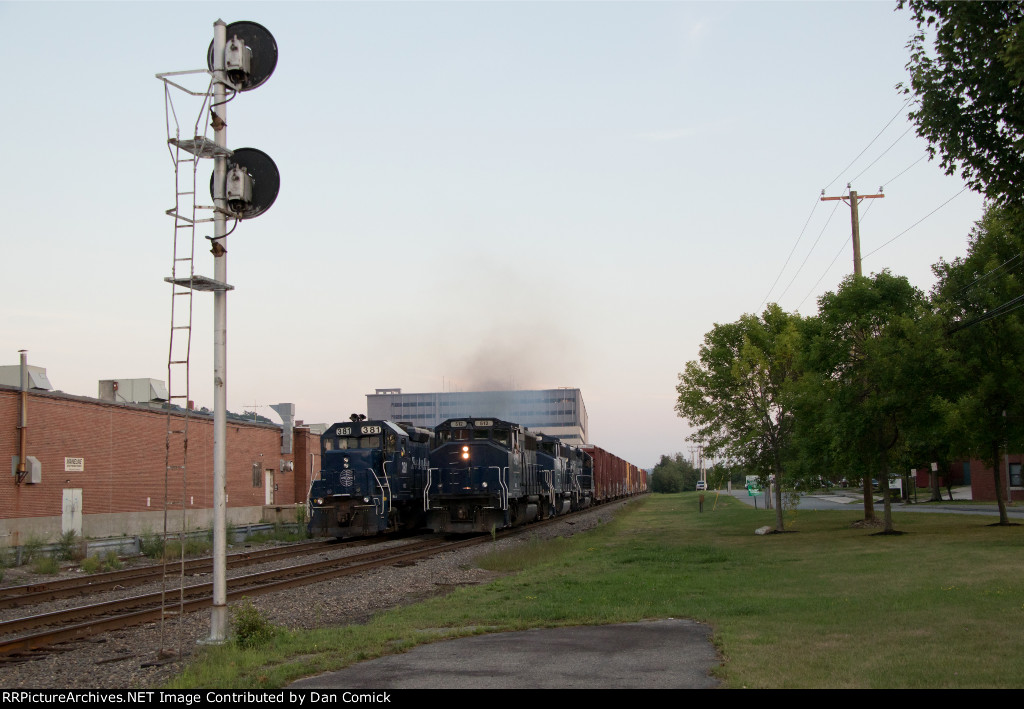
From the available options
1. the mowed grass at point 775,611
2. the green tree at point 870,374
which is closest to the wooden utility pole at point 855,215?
the green tree at point 870,374

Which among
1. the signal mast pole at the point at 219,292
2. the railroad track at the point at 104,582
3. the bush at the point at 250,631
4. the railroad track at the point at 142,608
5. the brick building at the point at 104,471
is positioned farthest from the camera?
the brick building at the point at 104,471

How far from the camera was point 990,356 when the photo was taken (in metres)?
24.6

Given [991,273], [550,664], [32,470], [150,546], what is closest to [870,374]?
[991,273]

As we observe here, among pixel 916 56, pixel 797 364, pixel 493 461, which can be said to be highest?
pixel 916 56

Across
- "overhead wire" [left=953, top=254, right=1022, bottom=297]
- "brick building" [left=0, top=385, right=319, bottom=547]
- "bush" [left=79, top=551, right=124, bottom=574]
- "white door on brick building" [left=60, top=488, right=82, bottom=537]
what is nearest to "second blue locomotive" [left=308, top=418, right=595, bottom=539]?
"brick building" [left=0, top=385, right=319, bottom=547]

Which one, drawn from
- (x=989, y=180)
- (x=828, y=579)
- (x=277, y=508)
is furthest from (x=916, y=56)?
(x=277, y=508)

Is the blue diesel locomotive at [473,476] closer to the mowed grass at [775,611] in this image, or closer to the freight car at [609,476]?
the mowed grass at [775,611]

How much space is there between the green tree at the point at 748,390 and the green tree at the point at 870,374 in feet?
6.50

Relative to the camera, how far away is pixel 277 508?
4344cm

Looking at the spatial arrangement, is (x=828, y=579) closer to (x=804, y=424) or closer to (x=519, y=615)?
(x=519, y=615)

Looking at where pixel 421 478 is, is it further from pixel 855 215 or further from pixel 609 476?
pixel 609 476

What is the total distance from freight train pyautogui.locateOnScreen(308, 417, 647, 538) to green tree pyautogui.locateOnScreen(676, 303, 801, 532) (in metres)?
7.04

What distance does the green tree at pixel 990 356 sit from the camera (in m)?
23.5
